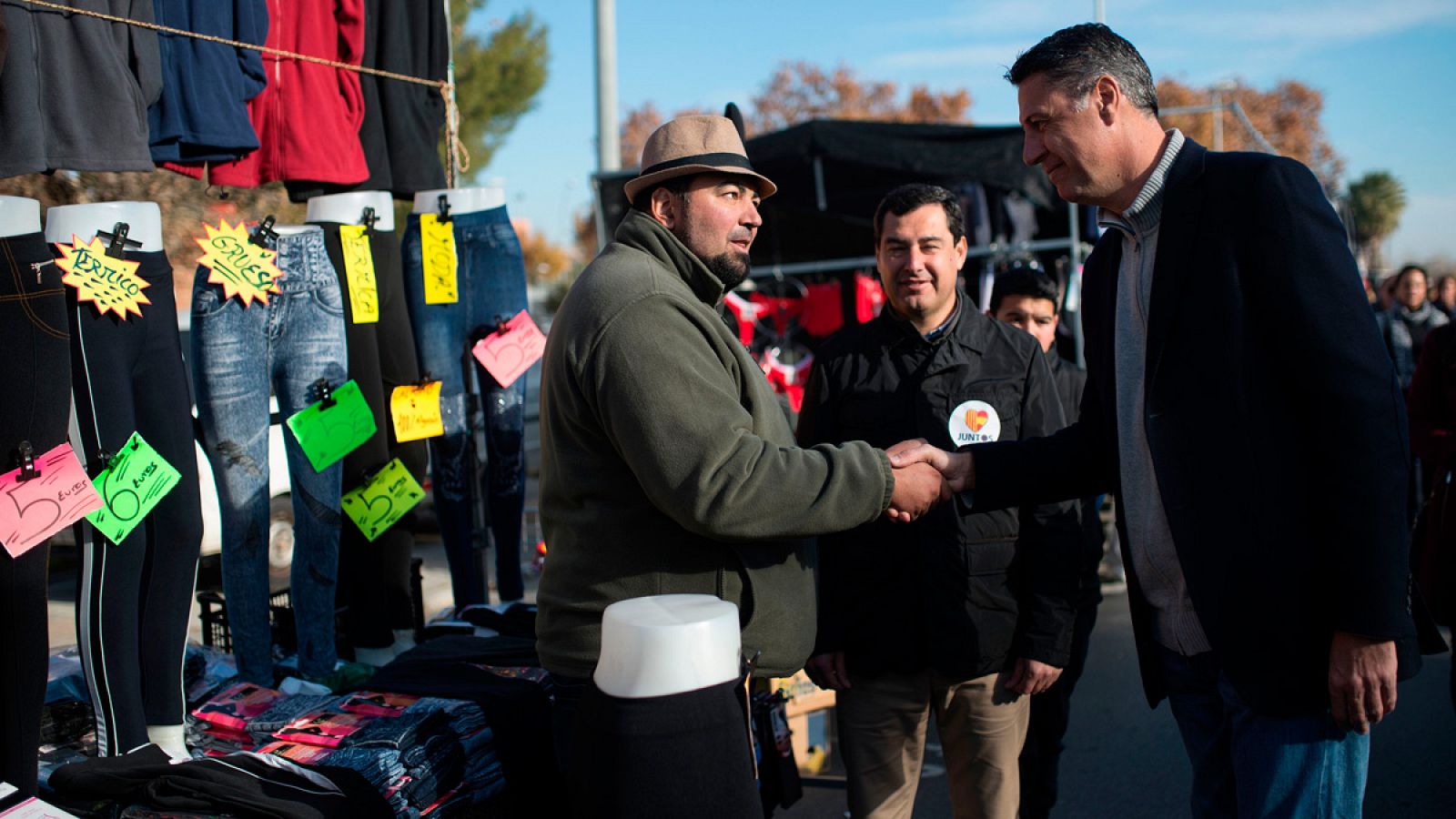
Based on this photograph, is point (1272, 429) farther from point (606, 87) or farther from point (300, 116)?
point (606, 87)

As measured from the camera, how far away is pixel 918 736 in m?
2.89

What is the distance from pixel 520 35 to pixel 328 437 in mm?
15765

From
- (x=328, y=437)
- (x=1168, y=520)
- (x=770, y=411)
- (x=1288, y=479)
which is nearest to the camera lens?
(x=1288, y=479)

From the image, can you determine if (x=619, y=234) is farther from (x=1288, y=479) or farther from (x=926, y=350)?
(x=1288, y=479)

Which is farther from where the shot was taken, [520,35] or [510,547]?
[520,35]

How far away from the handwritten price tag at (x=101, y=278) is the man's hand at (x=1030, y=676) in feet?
8.13

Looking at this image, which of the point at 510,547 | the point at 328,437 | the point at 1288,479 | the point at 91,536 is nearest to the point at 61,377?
the point at 91,536

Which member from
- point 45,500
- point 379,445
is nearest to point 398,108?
point 379,445

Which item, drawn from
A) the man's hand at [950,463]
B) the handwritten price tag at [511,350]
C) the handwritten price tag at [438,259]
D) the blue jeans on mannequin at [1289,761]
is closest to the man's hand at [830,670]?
the man's hand at [950,463]

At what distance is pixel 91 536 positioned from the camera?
292 centimetres

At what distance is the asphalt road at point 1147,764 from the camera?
4082 mm

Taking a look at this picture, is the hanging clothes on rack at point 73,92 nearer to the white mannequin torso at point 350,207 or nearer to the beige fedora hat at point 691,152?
the white mannequin torso at point 350,207

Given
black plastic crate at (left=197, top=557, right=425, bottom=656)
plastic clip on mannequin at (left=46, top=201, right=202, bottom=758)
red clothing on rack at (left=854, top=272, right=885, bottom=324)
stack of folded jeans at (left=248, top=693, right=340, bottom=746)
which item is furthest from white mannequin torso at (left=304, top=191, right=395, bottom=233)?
red clothing on rack at (left=854, top=272, right=885, bottom=324)

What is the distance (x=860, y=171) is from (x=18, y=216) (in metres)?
8.10
